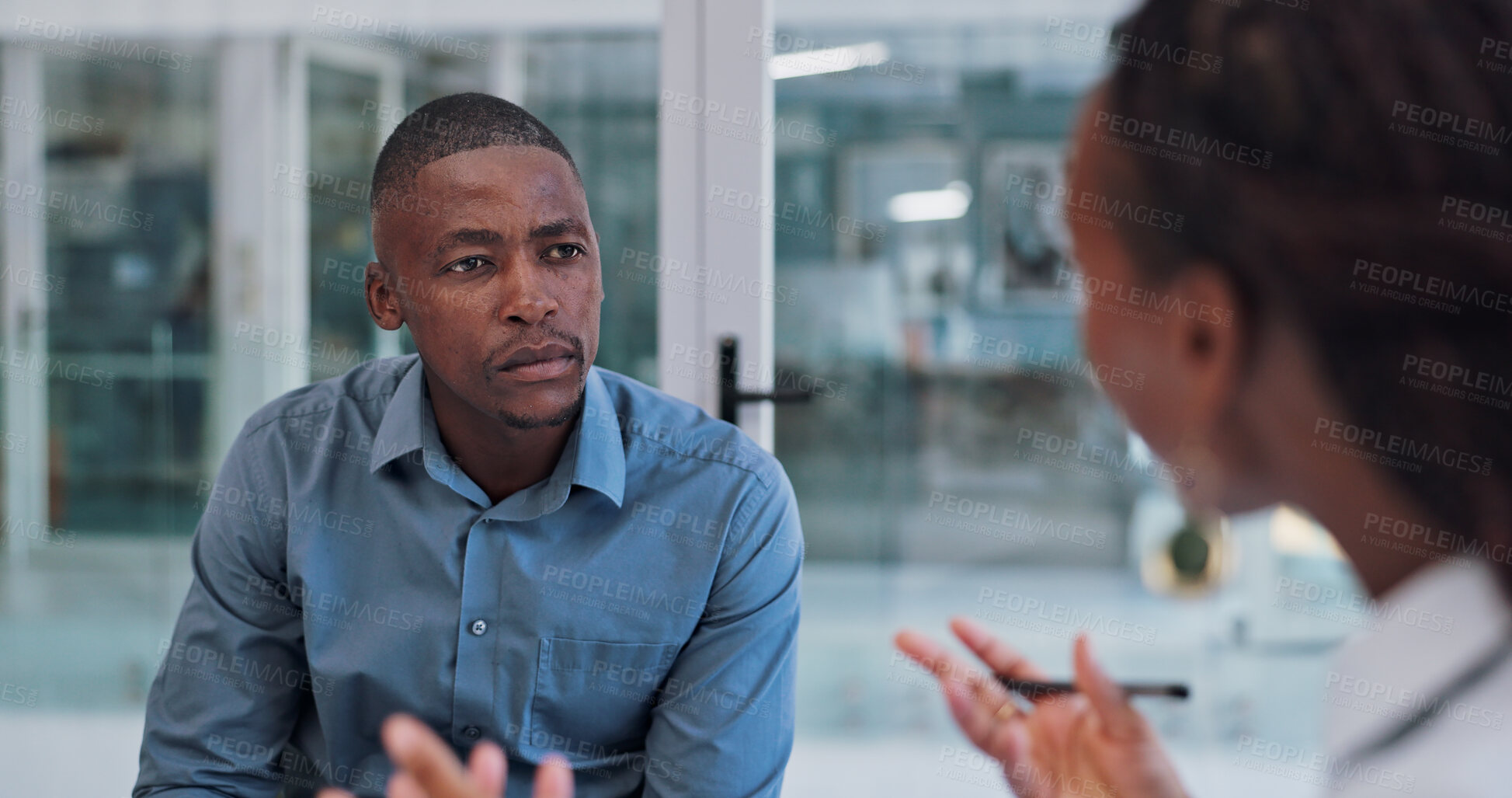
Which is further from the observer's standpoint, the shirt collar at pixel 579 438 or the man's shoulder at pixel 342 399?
the man's shoulder at pixel 342 399

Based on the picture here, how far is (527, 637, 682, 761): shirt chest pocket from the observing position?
3.87ft

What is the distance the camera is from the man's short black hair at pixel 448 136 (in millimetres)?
1166

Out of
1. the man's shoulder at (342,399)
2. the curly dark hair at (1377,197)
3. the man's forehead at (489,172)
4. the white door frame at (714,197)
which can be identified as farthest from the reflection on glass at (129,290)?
the curly dark hair at (1377,197)

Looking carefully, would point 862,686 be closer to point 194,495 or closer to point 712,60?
point 712,60

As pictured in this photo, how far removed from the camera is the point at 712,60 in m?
1.73

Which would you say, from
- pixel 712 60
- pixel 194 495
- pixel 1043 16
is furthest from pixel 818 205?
pixel 194 495

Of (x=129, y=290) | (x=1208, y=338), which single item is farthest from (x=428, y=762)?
(x=129, y=290)

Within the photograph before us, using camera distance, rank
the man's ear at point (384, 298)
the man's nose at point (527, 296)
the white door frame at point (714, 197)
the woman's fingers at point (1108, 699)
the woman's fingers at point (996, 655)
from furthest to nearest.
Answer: the white door frame at point (714, 197) → the man's ear at point (384, 298) → the man's nose at point (527, 296) → the woman's fingers at point (996, 655) → the woman's fingers at point (1108, 699)

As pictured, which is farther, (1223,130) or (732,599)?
(732,599)

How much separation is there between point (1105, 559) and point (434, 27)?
142cm

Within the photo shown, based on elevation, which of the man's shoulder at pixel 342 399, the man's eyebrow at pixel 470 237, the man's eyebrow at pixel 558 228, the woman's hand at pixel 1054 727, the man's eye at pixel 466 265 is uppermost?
the man's eyebrow at pixel 558 228

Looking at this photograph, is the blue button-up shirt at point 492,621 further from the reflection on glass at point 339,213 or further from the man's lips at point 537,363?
the reflection on glass at point 339,213

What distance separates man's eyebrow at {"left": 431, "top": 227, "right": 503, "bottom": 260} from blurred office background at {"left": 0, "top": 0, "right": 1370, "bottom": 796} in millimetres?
666

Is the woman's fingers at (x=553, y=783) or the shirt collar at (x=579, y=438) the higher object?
the shirt collar at (x=579, y=438)
